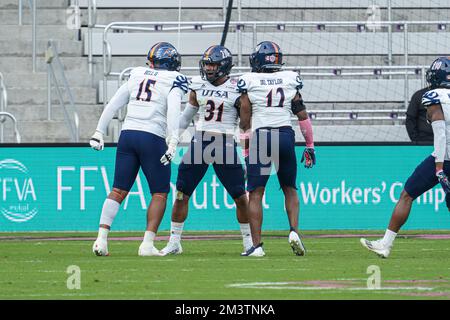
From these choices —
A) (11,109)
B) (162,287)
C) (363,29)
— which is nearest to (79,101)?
(11,109)

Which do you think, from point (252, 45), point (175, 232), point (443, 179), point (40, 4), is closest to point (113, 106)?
point (175, 232)

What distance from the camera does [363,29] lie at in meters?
21.6

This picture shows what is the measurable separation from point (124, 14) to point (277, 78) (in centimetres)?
1038

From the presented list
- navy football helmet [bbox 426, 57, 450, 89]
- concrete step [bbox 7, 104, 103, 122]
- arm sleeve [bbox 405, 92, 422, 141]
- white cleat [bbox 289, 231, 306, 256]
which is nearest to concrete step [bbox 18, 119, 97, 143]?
concrete step [bbox 7, 104, 103, 122]

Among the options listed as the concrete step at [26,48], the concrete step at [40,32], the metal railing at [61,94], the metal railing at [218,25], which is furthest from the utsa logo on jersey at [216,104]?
the concrete step at [40,32]

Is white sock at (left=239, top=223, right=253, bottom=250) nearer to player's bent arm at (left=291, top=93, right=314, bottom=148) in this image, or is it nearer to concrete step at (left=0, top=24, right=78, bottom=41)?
player's bent arm at (left=291, top=93, right=314, bottom=148)

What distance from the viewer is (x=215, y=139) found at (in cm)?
1203

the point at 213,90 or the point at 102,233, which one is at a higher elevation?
the point at 213,90

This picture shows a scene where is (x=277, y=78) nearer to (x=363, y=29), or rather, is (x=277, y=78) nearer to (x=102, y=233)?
(x=102, y=233)

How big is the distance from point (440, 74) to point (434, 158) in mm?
821

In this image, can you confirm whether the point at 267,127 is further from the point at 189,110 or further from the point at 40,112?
the point at 40,112

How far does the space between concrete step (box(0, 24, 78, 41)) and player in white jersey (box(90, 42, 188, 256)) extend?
9.29 metres

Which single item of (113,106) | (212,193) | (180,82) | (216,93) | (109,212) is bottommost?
(212,193)

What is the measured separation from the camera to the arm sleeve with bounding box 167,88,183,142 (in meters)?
11.9
